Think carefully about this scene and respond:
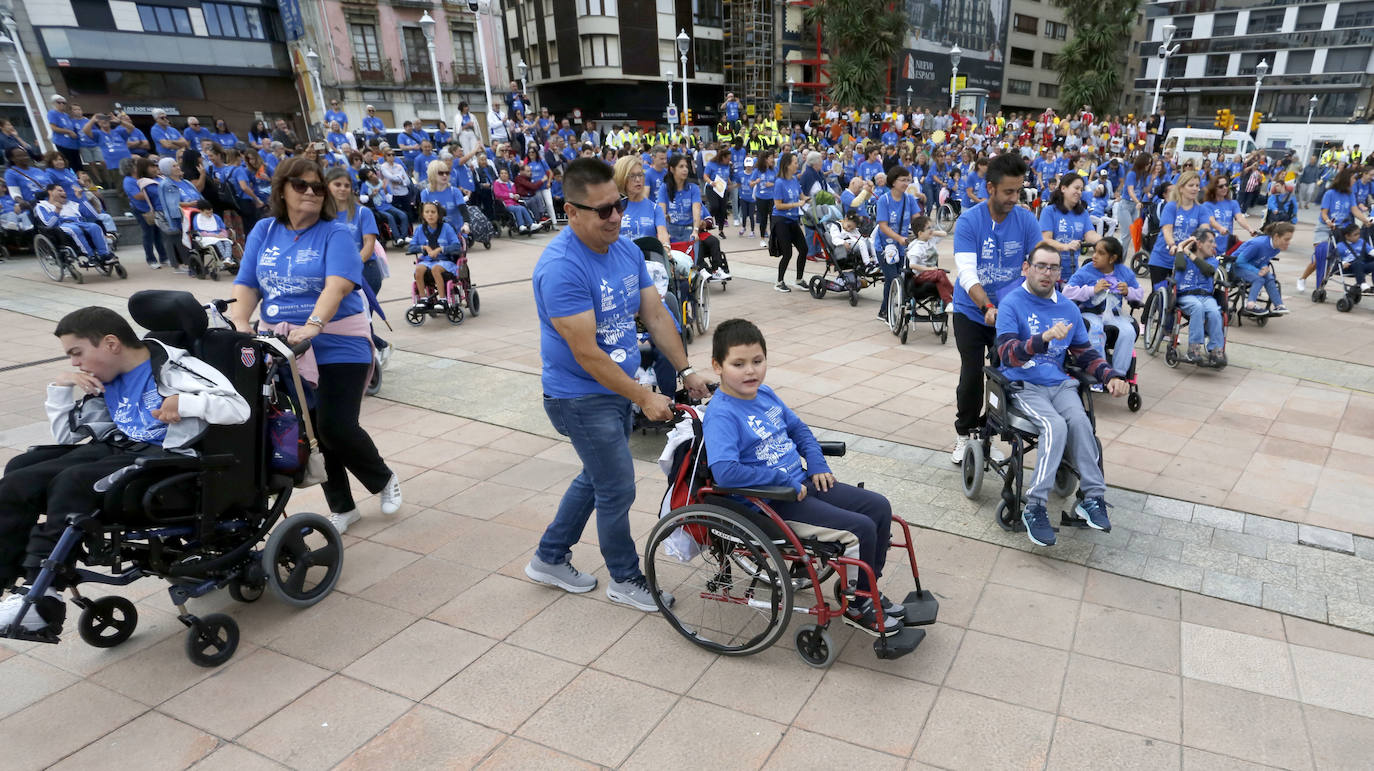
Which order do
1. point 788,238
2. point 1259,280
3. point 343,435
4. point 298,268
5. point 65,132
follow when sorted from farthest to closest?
1. point 65,132
2. point 788,238
3. point 1259,280
4. point 343,435
5. point 298,268

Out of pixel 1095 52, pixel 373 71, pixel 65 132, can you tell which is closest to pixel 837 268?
pixel 65 132

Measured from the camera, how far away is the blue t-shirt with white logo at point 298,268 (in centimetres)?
362

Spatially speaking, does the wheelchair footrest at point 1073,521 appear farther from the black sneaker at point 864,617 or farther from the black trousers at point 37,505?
the black trousers at point 37,505

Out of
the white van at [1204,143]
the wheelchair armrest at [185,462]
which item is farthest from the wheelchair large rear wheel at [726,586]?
the white van at [1204,143]

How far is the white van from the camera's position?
26625 millimetres

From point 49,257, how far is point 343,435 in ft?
33.7

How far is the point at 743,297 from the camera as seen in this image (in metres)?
10.2

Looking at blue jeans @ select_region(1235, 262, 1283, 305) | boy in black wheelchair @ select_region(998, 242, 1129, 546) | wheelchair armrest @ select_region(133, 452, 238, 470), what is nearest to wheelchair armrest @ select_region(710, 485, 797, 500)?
boy in black wheelchair @ select_region(998, 242, 1129, 546)

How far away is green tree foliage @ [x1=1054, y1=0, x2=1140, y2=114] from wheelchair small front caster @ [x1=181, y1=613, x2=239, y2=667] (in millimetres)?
54849

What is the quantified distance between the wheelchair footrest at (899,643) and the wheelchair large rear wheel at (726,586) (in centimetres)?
38

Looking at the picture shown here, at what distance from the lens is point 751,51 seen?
4441 centimetres

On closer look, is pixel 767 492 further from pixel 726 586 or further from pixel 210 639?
→ pixel 210 639

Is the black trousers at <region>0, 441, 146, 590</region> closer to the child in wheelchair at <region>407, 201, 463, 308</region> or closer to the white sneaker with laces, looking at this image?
the white sneaker with laces

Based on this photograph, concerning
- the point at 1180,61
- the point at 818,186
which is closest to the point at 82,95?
the point at 818,186
